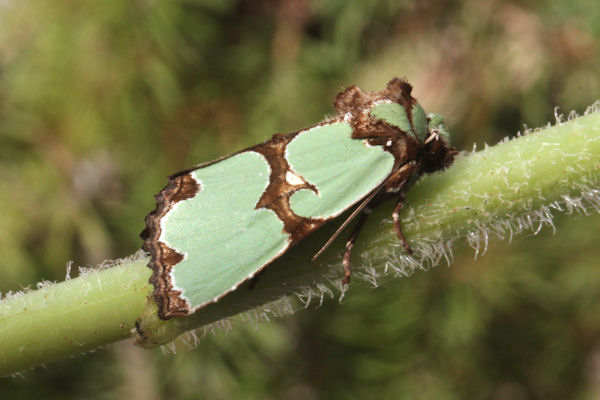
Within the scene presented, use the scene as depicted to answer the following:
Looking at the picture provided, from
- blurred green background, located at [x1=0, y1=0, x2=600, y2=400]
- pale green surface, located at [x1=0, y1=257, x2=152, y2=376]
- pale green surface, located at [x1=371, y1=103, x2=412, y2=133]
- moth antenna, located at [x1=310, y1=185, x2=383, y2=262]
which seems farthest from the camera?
blurred green background, located at [x1=0, y1=0, x2=600, y2=400]

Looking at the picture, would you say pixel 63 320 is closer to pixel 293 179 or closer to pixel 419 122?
pixel 293 179

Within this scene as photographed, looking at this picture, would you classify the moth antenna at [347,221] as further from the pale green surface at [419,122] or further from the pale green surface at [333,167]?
the pale green surface at [419,122]

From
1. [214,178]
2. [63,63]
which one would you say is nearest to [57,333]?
[214,178]

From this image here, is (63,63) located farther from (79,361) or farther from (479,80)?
(479,80)

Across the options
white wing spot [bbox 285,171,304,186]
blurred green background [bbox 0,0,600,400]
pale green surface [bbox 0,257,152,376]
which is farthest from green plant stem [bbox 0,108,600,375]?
blurred green background [bbox 0,0,600,400]

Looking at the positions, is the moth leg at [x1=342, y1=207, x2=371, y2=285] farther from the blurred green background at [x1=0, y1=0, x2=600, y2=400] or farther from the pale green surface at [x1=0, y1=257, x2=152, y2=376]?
the blurred green background at [x1=0, y1=0, x2=600, y2=400]

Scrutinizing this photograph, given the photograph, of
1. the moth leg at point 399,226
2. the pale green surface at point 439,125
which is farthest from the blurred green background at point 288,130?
the moth leg at point 399,226
